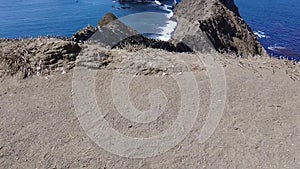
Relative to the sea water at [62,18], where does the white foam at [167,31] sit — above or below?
below

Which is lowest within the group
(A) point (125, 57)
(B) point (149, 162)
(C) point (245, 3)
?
(C) point (245, 3)

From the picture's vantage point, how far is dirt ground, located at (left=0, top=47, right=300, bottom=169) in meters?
5.87

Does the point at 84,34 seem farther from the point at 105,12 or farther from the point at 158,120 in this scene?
the point at 105,12

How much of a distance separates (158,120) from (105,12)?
51.7 m

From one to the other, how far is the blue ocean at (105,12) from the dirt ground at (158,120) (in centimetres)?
3051

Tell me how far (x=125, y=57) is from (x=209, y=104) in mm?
Answer: 3570

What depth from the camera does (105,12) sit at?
55719 millimetres

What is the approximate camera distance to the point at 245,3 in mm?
76688

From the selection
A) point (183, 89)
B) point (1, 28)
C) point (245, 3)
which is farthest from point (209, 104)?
point (245, 3)

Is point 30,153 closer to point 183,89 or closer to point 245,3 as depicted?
point 183,89

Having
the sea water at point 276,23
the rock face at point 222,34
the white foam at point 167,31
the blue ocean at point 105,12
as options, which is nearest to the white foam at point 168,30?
the white foam at point 167,31

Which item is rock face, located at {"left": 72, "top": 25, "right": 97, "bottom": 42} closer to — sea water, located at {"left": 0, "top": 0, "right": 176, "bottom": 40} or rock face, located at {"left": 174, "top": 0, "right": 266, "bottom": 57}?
rock face, located at {"left": 174, "top": 0, "right": 266, "bottom": 57}

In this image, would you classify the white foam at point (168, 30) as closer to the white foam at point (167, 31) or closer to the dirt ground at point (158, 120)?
the white foam at point (167, 31)

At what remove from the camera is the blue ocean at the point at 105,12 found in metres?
41.0
